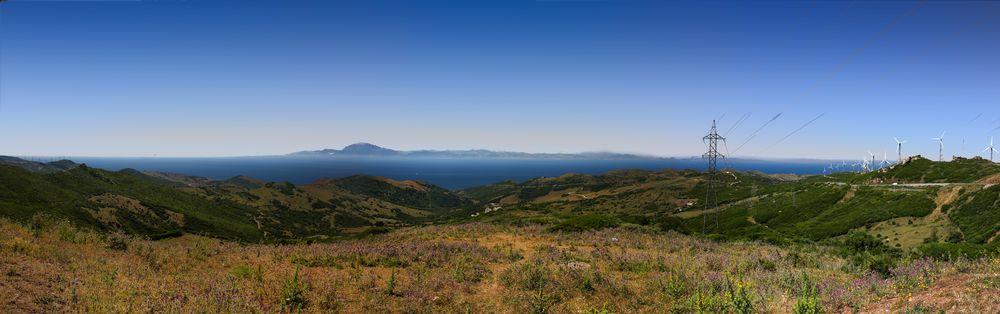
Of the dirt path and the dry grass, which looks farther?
the dry grass

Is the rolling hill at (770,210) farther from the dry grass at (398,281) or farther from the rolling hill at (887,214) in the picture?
the dry grass at (398,281)

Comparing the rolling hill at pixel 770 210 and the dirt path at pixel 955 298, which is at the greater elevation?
the dirt path at pixel 955 298

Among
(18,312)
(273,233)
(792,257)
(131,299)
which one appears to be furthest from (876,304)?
(273,233)

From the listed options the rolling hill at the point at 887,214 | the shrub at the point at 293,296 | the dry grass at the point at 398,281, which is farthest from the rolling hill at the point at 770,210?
the shrub at the point at 293,296

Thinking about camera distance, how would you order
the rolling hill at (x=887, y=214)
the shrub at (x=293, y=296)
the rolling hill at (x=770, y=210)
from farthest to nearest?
the rolling hill at (x=770, y=210) → the rolling hill at (x=887, y=214) → the shrub at (x=293, y=296)

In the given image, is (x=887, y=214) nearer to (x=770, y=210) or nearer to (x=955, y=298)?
(x=770, y=210)

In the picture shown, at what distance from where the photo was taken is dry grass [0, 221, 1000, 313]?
1033cm

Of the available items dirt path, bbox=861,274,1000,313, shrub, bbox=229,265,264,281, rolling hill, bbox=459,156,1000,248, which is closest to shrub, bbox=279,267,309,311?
shrub, bbox=229,265,264,281

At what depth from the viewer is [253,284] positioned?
498 inches

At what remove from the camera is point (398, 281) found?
47.7 feet

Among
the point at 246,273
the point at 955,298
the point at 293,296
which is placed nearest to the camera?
the point at 955,298

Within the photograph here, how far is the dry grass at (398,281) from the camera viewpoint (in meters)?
10.3

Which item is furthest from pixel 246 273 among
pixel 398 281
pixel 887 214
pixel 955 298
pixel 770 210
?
pixel 770 210

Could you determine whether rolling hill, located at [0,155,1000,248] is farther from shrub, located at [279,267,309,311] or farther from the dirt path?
shrub, located at [279,267,309,311]
